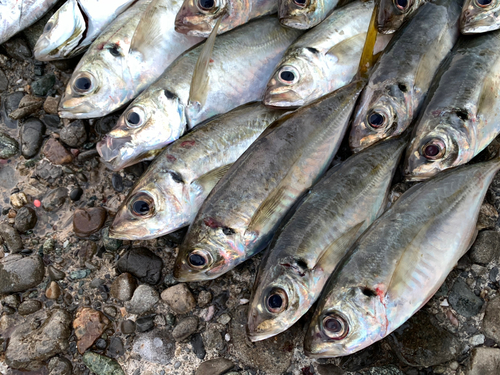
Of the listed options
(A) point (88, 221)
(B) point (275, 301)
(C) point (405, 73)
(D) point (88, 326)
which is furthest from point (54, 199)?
(C) point (405, 73)

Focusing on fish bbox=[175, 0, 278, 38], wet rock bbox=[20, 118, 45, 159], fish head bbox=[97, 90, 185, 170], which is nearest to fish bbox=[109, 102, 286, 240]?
fish head bbox=[97, 90, 185, 170]

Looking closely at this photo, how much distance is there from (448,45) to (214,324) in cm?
269

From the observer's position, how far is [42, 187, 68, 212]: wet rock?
3432mm

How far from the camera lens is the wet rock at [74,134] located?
11.5 ft

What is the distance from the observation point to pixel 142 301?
307cm

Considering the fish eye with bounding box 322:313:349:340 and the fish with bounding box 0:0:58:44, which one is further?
the fish with bounding box 0:0:58:44

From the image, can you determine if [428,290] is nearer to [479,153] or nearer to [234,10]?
[479,153]

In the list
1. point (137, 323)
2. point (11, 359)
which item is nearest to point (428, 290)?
point (137, 323)

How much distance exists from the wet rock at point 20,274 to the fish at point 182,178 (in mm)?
879

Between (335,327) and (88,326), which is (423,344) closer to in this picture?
(335,327)

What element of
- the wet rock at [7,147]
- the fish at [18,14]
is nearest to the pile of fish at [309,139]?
the wet rock at [7,147]

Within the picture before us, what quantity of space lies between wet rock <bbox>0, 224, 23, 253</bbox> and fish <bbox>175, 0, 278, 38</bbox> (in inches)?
83.5

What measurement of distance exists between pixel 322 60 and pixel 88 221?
87.5 inches

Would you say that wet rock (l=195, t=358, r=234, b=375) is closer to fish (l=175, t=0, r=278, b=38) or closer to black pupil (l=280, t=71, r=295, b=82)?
black pupil (l=280, t=71, r=295, b=82)
